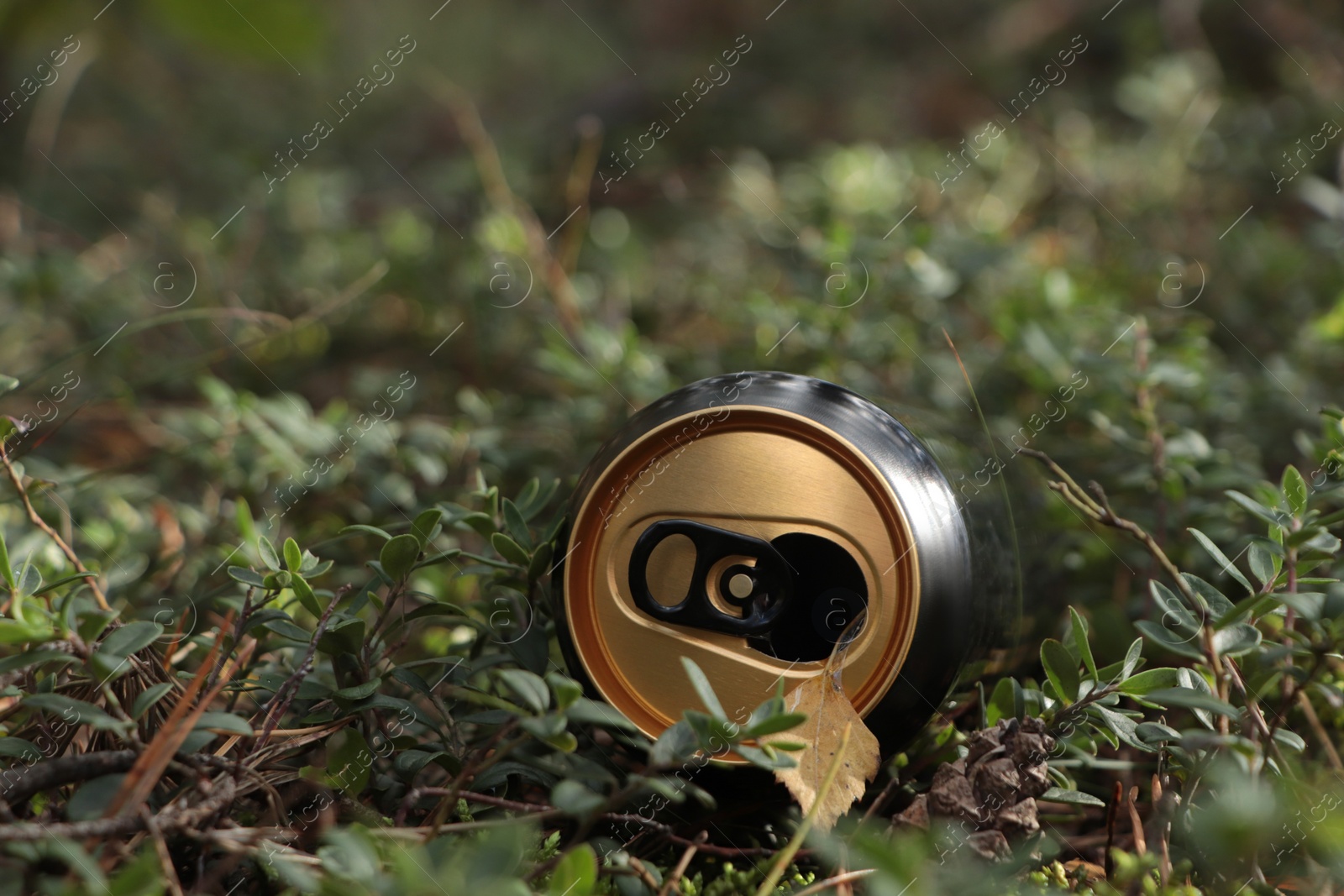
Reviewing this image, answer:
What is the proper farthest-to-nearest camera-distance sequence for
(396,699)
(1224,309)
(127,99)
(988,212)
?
(127,99) < (988,212) < (1224,309) < (396,699)

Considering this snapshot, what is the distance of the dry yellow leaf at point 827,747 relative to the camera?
38.5 inches

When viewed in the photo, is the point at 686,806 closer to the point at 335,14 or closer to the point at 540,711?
the point at 540,711

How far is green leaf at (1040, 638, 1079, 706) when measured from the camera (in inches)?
40.6

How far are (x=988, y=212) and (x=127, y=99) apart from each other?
4.38 metres

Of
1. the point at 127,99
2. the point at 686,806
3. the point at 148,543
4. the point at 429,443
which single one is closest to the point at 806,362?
the point at 429,443

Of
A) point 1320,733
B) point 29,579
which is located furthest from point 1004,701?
point 29,579

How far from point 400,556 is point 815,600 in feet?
1.62

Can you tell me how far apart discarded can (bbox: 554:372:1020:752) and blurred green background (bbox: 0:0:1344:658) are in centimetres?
23

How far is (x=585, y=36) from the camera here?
577 centimetres

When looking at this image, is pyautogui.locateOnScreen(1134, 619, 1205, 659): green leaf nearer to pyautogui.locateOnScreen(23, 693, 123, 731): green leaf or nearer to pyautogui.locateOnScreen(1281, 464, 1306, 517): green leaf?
pyautogui.locateOnScreen(1281, 464, 1306, 517): green leaf

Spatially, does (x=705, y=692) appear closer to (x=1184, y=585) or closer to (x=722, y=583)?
(x=722, y=583)

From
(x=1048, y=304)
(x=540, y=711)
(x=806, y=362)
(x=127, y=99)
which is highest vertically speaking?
(x=127, y=99)

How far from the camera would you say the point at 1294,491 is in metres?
1.03

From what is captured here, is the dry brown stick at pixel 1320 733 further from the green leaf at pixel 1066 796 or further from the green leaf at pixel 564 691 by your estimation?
the green leaf at pixel 564 691
